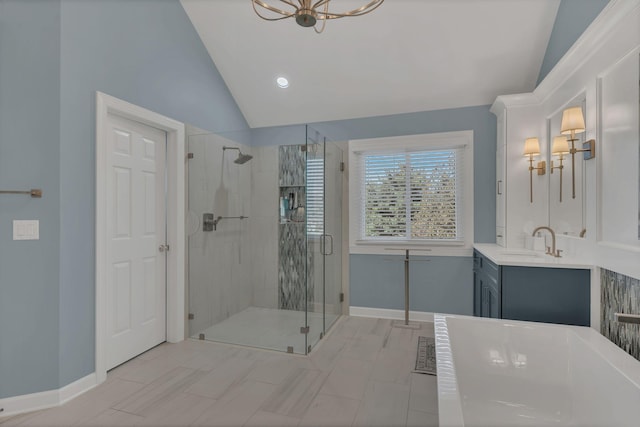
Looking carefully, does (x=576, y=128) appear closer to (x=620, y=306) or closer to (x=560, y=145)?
(x=560, y=145)

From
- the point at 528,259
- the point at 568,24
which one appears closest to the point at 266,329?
the point at 528,259

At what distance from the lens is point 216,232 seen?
349 centimetres

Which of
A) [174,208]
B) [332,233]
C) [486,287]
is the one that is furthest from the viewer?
[332,233]

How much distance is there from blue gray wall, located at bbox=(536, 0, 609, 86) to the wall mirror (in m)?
0.53

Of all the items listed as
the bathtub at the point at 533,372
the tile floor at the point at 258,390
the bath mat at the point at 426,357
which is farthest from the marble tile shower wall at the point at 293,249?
the bathtub at the point at 533,372

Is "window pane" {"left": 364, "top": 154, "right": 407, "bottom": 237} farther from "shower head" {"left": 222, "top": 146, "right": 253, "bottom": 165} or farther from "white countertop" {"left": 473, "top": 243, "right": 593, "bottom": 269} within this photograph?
"shower head" {"left": 222, "top": 146, "right": 253, "bottom": 165}

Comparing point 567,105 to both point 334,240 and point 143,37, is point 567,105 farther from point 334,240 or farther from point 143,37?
point 143,37

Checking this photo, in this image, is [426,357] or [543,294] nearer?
[543,294]

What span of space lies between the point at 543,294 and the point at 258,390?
212 centimetres

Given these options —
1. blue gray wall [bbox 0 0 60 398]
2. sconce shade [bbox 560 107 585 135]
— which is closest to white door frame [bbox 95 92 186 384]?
blue gray wall [bbox 0 0 60 398]

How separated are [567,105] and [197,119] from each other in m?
3.27

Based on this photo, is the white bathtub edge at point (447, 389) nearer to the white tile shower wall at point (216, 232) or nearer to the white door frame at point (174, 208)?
the white tile shower wall at point (216, 232)

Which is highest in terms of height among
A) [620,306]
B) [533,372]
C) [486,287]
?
[620,306]

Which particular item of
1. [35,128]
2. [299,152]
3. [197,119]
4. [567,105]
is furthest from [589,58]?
[35,128]
